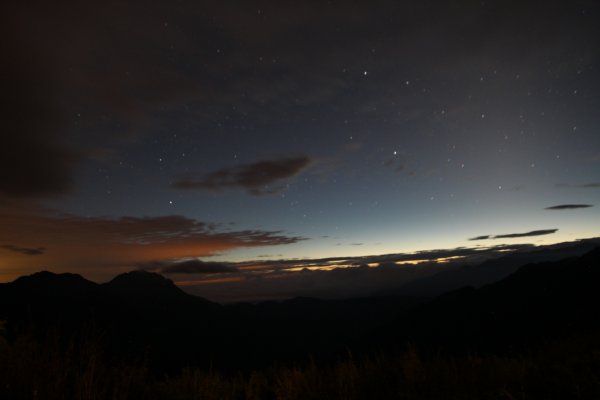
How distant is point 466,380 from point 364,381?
146 cm

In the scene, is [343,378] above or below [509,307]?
above

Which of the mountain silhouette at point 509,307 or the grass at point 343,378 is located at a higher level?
the grass at point 343,378

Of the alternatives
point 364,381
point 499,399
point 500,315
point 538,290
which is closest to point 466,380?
point 499,399

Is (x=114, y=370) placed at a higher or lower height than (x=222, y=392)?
higher

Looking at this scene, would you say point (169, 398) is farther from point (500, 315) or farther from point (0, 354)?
point (500, 315)

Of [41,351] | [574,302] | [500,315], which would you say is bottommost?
[500,315]

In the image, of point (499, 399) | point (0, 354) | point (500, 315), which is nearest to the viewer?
point (499, 399)

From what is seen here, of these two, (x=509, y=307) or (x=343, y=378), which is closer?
(x=343, y=378)

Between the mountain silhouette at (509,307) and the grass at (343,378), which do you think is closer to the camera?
the grass at (343,378)

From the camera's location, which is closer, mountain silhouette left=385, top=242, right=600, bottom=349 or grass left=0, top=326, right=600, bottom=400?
grass left=0, top=326, right=600, bottom=400

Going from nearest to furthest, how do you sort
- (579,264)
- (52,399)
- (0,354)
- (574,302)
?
(52,399) → (0,354) → (574,302) → (579,264)

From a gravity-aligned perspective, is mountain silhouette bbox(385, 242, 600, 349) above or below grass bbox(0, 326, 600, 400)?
below

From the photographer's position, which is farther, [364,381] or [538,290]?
[538,290]

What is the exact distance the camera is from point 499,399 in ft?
13.3
